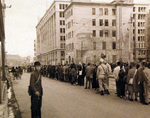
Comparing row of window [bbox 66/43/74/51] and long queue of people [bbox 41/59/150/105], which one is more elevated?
row of window [bbox 66/43/74/51]

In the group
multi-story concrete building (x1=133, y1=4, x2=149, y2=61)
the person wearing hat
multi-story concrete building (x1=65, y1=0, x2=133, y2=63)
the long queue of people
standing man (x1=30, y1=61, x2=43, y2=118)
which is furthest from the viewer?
multi-story concrete building (x1=133, y1=4, x2=149, y2=61)

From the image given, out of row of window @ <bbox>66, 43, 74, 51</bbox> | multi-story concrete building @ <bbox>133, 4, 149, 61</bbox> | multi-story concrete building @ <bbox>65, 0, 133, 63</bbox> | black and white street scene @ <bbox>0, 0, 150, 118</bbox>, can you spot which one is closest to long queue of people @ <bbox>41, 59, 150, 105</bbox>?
black and white street scene @ <bbox>0, 0, 150, 118</bbox>

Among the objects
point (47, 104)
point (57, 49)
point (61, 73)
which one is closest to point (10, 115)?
point (47, 104)

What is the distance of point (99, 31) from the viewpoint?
185 ft

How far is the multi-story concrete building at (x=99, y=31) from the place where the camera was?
54312mm

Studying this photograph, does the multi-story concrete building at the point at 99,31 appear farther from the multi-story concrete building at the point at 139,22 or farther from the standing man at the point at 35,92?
the standing man at the point at 35,92

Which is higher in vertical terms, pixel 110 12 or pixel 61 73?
pixel 110 12

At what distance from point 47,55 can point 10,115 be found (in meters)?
76.7

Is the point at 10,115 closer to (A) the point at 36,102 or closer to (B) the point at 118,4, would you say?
(A) the point at 36,102

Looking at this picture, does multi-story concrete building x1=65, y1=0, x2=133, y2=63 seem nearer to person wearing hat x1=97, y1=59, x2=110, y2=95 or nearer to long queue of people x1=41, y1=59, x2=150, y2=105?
long queue of people x1=41, y1=59, x2=150, y2=105

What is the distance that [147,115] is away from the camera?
7.25 metres

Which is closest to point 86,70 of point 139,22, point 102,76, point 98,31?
point 102,76

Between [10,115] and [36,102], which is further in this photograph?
[10,115]

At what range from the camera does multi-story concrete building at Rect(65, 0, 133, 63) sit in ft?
178
